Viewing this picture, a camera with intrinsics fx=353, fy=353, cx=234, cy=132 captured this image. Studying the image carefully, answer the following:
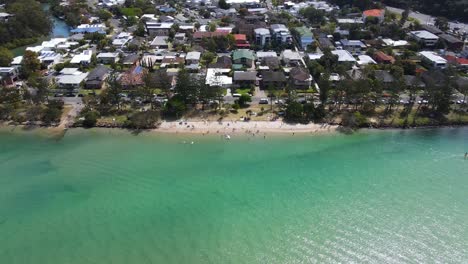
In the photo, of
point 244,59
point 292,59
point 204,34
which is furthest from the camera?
point 204,34

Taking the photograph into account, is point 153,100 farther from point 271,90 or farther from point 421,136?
point 421,136

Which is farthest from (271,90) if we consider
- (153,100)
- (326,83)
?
(153,100)

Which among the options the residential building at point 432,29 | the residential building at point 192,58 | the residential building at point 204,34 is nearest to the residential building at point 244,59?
the residential building at point 192,58

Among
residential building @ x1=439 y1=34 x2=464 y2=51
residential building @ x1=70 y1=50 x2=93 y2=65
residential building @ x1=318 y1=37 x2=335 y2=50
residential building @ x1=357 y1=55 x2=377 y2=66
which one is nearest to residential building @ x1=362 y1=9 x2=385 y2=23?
residential building @ x1=439 y1=34 x2=464 y2=51

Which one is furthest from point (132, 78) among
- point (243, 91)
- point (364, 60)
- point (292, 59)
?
point (364, 60)

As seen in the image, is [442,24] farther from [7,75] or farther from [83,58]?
[7,75]

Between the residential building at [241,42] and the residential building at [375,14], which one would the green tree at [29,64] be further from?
the residential building at [375,14]

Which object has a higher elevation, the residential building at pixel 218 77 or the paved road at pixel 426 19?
the paved road at pixel 426 19
